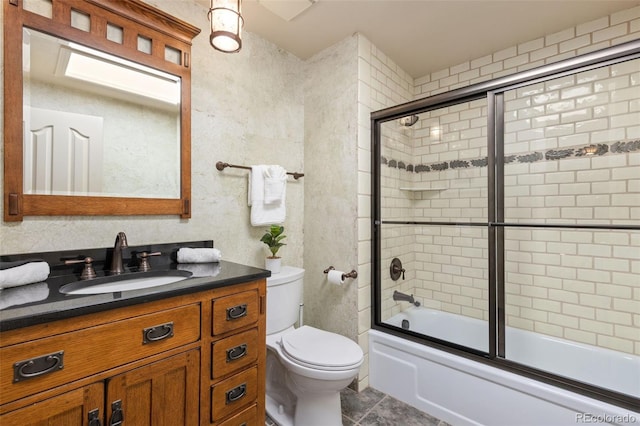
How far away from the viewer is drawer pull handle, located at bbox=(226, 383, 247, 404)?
1222mm

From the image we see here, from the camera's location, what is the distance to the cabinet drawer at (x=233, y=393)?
1176 mm

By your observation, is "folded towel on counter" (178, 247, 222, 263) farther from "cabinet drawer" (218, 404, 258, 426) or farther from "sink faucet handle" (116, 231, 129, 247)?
"cabinet drawer" (218, 404, 258, 426)

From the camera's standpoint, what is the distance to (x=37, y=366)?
79 cm

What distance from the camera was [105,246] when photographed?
1399mm

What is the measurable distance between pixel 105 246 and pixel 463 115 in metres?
2.45

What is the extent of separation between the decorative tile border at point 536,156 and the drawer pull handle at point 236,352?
1.56 metres

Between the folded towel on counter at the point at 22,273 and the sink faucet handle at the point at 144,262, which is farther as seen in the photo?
the sink faucet handle at the point at 144,262

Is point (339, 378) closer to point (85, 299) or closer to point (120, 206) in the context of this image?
point (85, 299)

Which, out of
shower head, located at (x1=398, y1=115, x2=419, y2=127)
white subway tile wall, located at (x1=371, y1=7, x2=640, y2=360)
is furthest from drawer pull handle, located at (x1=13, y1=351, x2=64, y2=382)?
shower head, located at (x1=398, y1=115, x2=419, y2=127)

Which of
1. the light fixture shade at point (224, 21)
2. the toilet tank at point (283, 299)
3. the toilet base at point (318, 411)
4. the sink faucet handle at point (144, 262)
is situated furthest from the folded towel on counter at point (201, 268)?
the light fixture shade at point (224, 21)

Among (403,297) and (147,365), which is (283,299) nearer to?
(147,365)

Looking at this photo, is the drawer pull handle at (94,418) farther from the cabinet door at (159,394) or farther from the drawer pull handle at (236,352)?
the drawer pull handle at (236,352)

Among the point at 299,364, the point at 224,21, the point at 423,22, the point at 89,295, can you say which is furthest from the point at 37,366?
the point at 423,22

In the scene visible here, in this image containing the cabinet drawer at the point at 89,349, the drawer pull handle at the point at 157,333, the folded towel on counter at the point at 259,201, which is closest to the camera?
the cabinet drawer at the point at 89,349
